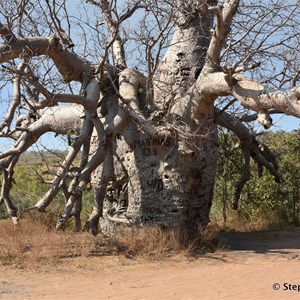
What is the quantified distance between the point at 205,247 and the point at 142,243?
0.93m

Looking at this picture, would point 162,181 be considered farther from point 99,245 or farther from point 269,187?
point 269,187

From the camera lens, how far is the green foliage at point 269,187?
1147 cm

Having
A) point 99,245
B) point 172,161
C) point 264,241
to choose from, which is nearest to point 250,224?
point 264,241

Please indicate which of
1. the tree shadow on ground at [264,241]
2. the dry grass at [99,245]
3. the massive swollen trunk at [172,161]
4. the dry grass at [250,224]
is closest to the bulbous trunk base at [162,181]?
the massive swollen trunk at [172,161]

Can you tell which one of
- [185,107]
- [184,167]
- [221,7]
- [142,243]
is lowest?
[142,243]

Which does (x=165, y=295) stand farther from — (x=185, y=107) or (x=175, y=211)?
(x=185, y=107)

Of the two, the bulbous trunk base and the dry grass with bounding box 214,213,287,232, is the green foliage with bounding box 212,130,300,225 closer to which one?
the dry grass with bounding box 214,213,287,232

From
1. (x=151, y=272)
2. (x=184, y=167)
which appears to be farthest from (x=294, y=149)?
(x=151, y=272)

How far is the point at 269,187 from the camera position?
1166cm

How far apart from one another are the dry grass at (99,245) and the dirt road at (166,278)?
27cm

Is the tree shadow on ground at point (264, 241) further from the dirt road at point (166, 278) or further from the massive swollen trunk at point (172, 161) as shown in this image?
the massive swollen trunk at point (172, 161)

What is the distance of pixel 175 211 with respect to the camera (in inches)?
299

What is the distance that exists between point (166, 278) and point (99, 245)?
1.95 m

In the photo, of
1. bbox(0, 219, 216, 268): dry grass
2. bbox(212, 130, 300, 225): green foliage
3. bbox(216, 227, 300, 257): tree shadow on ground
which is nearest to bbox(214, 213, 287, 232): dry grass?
bbox(212, 130, 300, 225): green foliage
